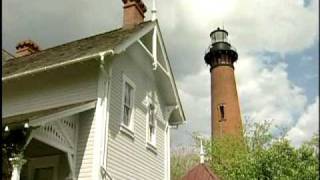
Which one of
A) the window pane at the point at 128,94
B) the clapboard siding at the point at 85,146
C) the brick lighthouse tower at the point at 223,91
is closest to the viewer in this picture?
the clapboard siding at the point at 85,146

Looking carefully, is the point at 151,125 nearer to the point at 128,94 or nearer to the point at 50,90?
the point at 128,94

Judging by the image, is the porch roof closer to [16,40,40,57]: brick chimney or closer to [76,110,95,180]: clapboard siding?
[76,110,95,180]: clapboard siding

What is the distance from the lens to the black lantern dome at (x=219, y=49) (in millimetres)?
50000

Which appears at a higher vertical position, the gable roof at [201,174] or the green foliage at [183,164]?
the green foliage at [183,164]

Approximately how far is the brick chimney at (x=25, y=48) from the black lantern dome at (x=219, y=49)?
31475 millimetres

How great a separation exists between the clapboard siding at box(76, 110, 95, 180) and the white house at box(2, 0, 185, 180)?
0.03 meters

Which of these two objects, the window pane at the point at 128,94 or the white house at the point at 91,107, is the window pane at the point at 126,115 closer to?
the white house at the point at 91,107

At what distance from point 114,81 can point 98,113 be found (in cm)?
153

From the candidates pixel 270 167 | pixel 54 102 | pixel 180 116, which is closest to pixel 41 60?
pixel 54 102

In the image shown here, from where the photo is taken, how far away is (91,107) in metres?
13.4

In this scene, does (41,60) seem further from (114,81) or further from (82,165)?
(82,165)

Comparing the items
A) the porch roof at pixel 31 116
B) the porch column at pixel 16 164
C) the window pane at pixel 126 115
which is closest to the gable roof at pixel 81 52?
the porch roof at pixel 31 116

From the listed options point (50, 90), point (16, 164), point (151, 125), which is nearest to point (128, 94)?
point (151, 125)

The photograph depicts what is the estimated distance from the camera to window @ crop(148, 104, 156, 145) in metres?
17.2
